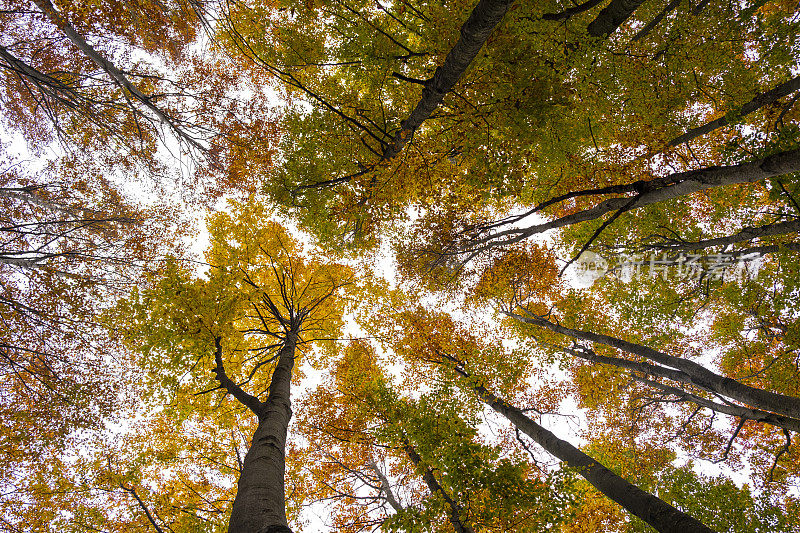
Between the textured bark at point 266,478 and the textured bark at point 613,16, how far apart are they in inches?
337

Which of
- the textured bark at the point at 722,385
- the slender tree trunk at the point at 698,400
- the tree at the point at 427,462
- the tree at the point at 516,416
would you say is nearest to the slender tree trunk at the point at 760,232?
the textured bark at the point at 722,385

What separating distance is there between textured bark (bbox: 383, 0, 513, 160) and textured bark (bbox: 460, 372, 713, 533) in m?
5.64

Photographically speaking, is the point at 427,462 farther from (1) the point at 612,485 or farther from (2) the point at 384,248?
(2) the point at 384,248

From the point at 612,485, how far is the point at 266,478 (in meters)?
5.12

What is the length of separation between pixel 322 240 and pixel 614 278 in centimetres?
852

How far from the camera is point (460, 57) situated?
3.53 meters

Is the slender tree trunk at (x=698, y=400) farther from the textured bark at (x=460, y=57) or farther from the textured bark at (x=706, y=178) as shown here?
the textured bark at (x=460, y=57)

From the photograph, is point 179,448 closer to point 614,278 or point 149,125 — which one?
point 149,125

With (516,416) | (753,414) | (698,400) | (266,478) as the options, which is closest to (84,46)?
(266,478)

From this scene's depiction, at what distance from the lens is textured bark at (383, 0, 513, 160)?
3020 mm

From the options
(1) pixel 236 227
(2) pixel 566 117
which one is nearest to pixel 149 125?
(1) pixel 236 227

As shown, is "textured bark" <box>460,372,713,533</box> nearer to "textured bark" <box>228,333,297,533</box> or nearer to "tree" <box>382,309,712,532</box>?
"tree" <box>382,309,712,532</box>

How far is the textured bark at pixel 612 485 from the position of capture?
3.73 m

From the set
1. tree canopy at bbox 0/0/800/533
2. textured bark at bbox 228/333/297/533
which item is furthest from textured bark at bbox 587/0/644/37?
textured bark at bbox 228/333/297/533
